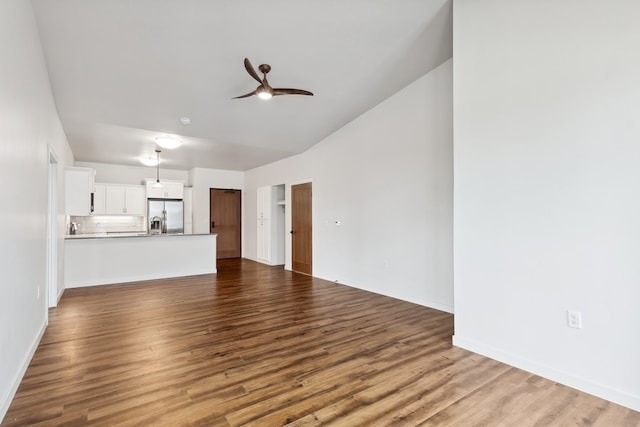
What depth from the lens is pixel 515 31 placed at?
9.08ft

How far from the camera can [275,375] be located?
2488mm

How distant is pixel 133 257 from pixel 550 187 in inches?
258

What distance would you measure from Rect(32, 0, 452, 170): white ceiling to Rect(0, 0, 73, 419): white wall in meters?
0.50

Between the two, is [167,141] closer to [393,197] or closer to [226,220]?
[393,197]

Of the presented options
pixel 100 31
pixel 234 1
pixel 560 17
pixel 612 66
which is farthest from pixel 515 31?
pixel 100 31

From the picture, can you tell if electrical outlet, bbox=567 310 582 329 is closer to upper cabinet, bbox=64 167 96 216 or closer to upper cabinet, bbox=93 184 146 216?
upper cabinet, bbox=64 167 96 216

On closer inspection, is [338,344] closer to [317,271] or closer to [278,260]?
[317,271]

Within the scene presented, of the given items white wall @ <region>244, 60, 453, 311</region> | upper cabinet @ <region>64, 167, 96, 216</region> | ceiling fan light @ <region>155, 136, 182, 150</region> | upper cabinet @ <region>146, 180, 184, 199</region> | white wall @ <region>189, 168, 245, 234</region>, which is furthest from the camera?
white wall @ <region>189, 168, 245, 234</region>

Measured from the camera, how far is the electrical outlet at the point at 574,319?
239cm

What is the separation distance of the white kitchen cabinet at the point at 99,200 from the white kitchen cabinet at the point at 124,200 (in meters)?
0.04

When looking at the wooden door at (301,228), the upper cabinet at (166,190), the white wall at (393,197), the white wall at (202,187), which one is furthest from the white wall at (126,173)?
the white wall at (393,197)

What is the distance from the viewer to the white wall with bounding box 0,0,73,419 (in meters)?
1.98

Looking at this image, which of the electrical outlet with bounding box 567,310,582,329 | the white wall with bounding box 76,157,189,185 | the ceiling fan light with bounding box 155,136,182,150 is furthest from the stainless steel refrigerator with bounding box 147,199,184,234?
the electrical outlet with bounding box 567,310,582,329

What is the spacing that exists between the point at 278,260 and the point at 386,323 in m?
4.76
